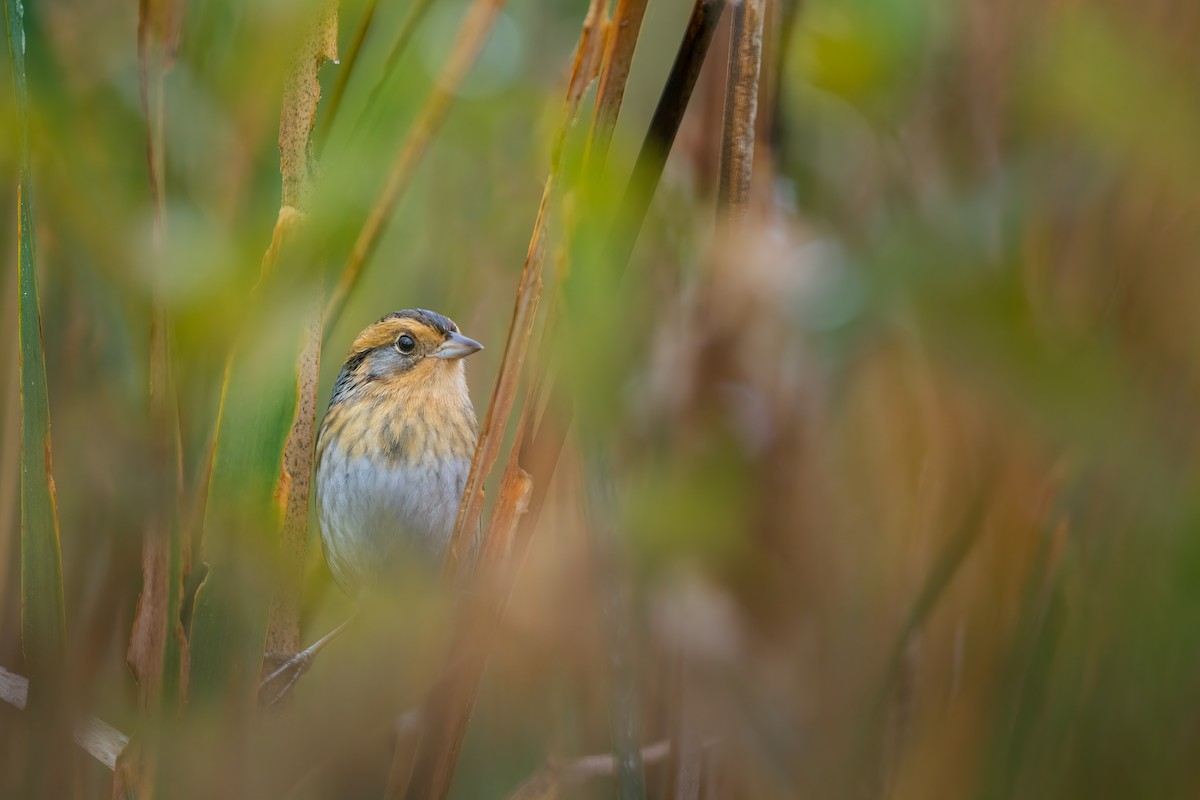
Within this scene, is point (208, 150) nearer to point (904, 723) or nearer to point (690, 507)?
point (690, 507)

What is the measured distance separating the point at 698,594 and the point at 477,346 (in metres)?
0.39

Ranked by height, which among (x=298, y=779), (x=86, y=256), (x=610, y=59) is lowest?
(x=298, y=779)

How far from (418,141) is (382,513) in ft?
2.12

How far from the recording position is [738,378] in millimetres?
1166

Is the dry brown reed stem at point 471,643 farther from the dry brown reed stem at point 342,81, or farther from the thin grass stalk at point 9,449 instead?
the thin grass stalk at point 9,449

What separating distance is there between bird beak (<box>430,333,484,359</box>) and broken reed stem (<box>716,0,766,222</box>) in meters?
0.47

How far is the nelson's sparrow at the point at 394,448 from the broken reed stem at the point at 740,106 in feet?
1.66

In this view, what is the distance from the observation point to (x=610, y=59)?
2.68 ft

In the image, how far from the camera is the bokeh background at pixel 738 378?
0.93m

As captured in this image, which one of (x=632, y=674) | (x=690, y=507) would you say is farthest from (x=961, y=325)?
(x=632, y=674)

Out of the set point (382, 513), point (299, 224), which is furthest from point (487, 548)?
point (382, 513)

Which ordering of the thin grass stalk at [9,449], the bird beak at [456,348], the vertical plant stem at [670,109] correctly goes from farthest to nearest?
the bird beak at [456,348], the thin grass stalk at [9,449], the vertical plant stem at [670,109]

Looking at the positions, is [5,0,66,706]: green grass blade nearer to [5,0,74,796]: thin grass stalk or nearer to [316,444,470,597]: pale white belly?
[5,0,74,796]: thin grass stalk

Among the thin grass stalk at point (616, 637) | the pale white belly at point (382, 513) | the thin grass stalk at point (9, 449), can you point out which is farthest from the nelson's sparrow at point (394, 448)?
the thin grass stalk at point (616, 637)
